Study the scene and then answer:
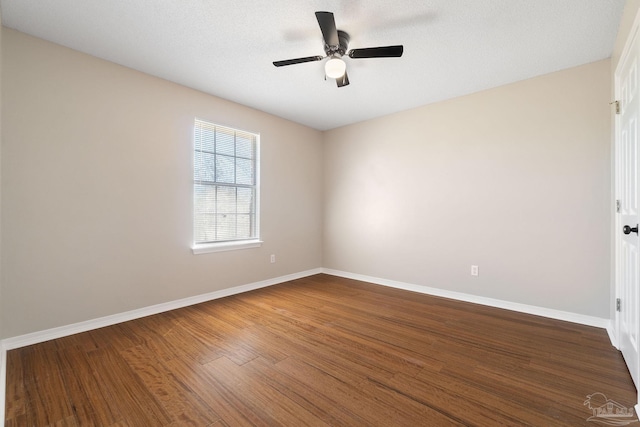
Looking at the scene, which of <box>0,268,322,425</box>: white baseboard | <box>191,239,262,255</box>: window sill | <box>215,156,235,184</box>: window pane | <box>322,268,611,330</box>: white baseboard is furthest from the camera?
<box>215,156,235,184</box>: window pane

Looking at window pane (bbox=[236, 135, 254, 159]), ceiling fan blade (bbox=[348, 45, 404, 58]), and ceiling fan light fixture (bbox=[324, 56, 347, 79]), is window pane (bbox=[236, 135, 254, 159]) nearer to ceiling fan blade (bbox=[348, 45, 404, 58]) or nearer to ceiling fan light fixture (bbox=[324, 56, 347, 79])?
ceiling fan light fixture (bbox=[324, 56, 347, 79])

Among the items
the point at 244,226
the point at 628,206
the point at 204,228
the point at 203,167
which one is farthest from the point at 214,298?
the point at 628,206

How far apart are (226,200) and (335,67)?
7.28 feet

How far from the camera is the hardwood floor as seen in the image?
4.96 feet

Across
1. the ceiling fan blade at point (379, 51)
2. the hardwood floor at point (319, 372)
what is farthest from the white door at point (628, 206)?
the ceiling fan blade at point (379, 51)

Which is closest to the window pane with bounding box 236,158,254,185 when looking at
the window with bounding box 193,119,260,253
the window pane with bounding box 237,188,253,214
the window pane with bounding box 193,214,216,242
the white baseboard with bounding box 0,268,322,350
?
the window with bounding box 193,119,260,253

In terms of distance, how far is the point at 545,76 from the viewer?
2.89 m

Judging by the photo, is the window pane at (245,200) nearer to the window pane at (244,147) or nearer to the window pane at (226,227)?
the window pane at (226,227)

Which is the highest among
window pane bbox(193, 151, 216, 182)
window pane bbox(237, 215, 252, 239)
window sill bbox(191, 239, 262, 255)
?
window pane bbox(193, 151, 216, 182)

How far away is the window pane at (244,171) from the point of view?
3822mm

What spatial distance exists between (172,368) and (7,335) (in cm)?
145

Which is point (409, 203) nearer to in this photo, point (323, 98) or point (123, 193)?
point (323, 98)

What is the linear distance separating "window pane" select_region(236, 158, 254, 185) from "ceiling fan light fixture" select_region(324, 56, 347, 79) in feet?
6.45

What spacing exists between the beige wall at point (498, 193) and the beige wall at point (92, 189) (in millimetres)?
2193
